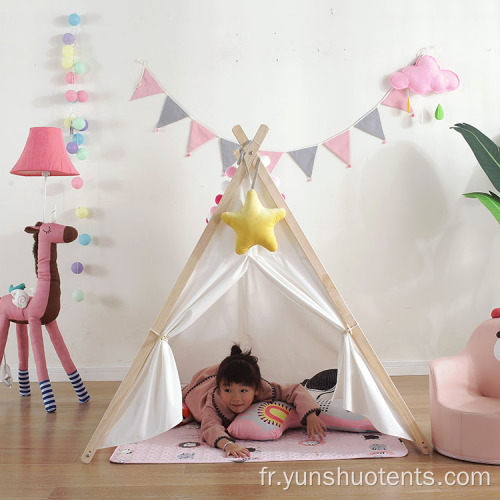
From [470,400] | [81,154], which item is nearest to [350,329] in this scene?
[470,400]

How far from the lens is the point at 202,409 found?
8.70ft

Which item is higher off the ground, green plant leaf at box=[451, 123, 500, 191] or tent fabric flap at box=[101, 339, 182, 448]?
green plant leaf at box=[451, 123, 500, 191]

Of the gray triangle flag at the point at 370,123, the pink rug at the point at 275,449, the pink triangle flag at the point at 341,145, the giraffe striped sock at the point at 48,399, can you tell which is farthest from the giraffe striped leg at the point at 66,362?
the gray triangle flag at the point at 370,123

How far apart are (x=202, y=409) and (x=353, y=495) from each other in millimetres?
916

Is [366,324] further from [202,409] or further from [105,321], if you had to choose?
[105,321]

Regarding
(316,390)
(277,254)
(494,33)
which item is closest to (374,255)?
(316,390)

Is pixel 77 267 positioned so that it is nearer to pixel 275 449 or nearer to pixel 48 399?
pixel 48 399

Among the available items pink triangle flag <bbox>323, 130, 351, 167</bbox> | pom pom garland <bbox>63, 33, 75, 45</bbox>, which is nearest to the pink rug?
pink triangle flag <bbox>323, 130, 351, 167</bbox>

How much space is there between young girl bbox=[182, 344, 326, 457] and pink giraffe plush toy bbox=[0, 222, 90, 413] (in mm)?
710

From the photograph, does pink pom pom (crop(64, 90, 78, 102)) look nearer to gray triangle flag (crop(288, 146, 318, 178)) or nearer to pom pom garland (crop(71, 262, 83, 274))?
pom pom garland (crop(71, 262, 83, 274))

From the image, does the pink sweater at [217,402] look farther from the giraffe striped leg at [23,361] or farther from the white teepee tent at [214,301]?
the giraffe striped leg at [23,361]

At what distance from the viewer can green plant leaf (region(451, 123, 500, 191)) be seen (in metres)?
3.15

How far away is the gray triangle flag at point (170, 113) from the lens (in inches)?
137

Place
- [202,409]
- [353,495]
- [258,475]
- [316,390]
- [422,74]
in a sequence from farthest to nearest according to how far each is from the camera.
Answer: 1. [422,74]
2. [316,390]
3. [202,409]
4. [258,475]
5. [353,495]
